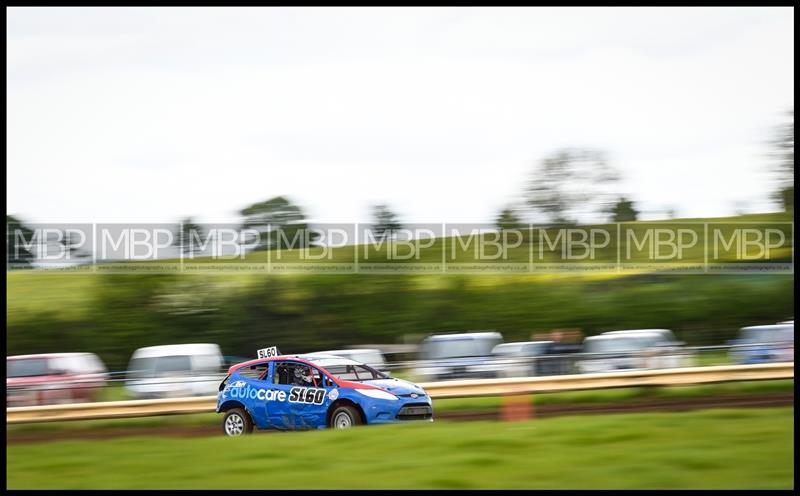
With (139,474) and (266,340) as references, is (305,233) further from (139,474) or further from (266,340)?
(139,474)

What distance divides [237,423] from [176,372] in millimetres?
6505

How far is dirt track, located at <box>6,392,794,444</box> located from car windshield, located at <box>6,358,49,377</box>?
4.45 meters

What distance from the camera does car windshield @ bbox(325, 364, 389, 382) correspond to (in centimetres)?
1336

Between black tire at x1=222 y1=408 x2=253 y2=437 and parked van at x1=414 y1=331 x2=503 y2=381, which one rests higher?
parked van at x1=414 y1=331 x2=503 y2=381

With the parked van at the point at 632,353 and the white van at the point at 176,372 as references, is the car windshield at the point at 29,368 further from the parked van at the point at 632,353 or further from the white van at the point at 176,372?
the parked van at the point at 632,353

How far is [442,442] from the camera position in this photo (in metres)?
11.0

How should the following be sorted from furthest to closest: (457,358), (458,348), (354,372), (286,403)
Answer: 1. (458,348)
2. (457,358)
3. (354,372)
4. (286,403)

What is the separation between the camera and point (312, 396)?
13.2 metres

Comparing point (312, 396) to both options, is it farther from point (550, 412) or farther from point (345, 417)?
point (550, 412)

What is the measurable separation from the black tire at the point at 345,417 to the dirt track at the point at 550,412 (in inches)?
90.6

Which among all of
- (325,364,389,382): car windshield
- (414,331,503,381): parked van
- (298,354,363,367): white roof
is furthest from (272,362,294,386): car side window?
(414,331,503,381): parked van

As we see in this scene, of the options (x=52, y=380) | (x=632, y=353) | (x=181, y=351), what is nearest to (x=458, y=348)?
(x=632, y=353)

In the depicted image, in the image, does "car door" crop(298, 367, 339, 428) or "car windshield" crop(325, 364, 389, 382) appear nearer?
"car door" crop(298, 367, 339, 428)

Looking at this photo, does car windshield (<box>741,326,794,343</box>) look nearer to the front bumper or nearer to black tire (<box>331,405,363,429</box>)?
the front bumper
